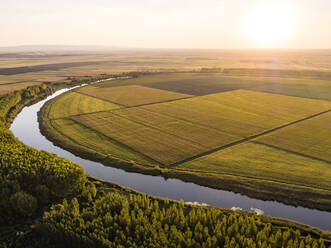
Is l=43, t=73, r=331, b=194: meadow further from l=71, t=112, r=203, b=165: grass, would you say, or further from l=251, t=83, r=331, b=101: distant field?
l=251, t=83, r=331, b=101: distant field

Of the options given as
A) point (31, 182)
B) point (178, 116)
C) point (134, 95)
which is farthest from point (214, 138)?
point (134, 95)

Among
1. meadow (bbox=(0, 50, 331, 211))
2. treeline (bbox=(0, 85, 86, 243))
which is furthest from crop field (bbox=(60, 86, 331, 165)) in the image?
treeline (bbox=(0, 85, 86, 243))

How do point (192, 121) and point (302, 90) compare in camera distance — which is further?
point (302, 90)

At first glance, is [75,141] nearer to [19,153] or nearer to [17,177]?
[19,153]

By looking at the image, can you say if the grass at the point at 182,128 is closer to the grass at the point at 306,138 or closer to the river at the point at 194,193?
the grass at the point at 306,138

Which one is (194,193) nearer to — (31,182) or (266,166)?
(266,166)

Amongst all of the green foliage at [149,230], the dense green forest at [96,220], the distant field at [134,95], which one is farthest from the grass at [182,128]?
the green foliage at [149,230]

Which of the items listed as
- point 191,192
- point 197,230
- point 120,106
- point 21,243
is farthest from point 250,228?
point 120,106
